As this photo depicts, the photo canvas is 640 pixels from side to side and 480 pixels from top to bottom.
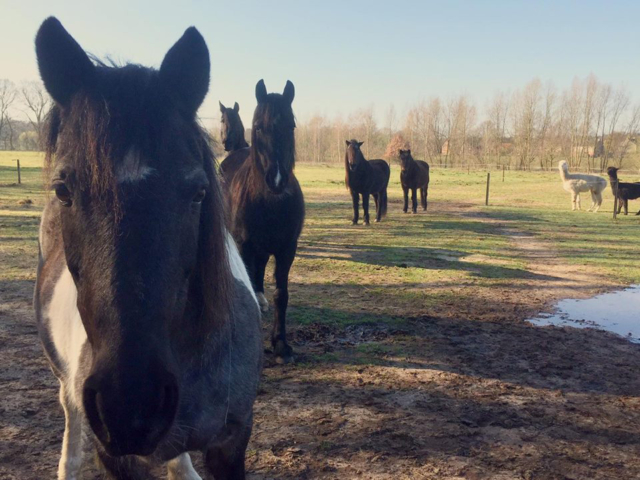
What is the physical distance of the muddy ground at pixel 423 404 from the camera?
2.89 metres

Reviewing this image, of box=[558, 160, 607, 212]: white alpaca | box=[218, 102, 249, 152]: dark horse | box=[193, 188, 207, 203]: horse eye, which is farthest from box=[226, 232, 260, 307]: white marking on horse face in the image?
box=[558, 160, 607, 212]: white alpaca

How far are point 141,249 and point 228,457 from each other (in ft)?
4.06

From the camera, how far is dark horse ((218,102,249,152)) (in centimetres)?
840

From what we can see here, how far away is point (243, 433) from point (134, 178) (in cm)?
133

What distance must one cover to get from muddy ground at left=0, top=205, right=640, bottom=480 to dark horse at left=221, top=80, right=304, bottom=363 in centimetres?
90

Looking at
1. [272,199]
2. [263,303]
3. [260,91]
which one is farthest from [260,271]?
[260,91]

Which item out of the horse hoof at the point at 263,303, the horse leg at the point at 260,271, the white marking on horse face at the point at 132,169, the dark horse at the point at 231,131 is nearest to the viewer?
the white marking on horse face at the point at 132,169

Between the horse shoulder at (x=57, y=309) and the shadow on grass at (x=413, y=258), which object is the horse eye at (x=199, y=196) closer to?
the horse shoulder at (x=57, y=309)

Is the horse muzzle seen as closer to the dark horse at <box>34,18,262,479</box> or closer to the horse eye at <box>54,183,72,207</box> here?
the dark horse at <box>34,18,262,479</box>

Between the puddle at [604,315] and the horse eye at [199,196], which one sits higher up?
the horse eye at [199,196]

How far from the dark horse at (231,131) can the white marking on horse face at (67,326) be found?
6.27m

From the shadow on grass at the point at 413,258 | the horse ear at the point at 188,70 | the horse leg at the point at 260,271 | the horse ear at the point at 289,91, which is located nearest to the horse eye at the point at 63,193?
the horse ear at the point at 188,70

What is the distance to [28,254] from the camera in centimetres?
853

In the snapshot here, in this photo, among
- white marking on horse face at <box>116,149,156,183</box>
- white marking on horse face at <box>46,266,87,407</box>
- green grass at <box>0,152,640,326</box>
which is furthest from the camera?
green grass at <box>0,152,640,326</box>
